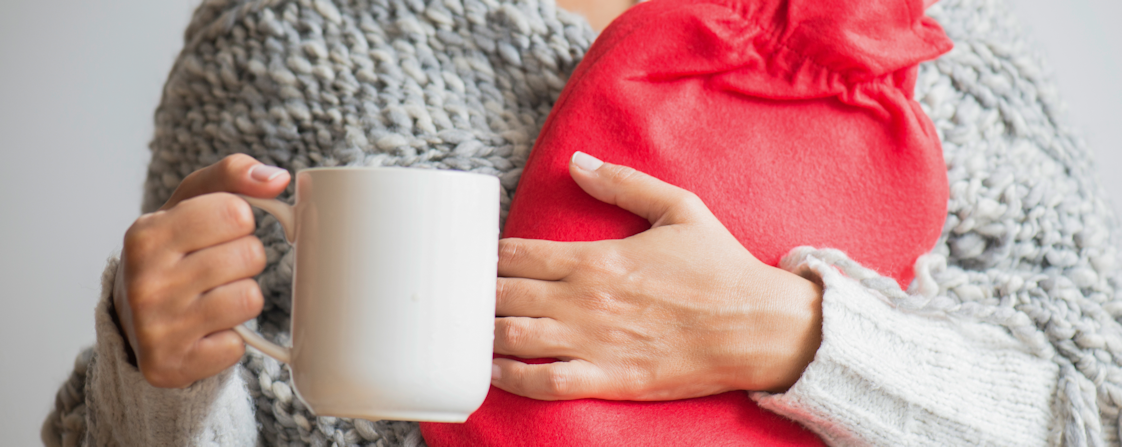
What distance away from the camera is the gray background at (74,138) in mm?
1000

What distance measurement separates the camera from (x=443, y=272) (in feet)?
1.31

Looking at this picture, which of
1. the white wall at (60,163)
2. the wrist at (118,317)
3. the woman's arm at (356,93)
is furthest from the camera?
the white wall at (60,163)

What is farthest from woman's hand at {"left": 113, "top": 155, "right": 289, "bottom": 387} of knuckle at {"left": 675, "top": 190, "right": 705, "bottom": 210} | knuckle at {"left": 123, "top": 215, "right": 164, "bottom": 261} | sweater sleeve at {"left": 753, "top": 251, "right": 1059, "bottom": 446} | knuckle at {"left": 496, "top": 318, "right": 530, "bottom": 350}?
sweater sleeve at {"left": 753, "top": 251, "right": 1059, "bottom": 446}

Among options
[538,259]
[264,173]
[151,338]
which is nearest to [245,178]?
[264,173]

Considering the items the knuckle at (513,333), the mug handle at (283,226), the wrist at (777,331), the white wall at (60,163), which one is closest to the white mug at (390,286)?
the mug handle at (283,226)

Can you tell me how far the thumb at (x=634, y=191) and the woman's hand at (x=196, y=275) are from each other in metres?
0.24

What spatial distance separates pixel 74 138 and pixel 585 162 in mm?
946

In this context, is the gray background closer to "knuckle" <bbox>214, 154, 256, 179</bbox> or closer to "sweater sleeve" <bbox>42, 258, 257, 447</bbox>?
"sweater sleeve" <bbox>42, 258, 257, 447</bbox>

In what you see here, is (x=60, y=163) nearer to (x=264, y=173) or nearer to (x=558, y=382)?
(x=264, y=173)

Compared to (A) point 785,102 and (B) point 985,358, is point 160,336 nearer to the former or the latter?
(A) point 785,102

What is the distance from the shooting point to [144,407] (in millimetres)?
548

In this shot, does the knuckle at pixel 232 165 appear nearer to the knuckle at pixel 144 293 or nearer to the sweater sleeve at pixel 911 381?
the knuckle at pixel 144 293

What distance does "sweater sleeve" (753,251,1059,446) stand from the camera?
0.57 m

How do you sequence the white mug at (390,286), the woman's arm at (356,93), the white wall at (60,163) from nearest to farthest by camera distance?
the white mug at (390,286) < the woman's arm at (356,93) < the white wall at (60,163)
